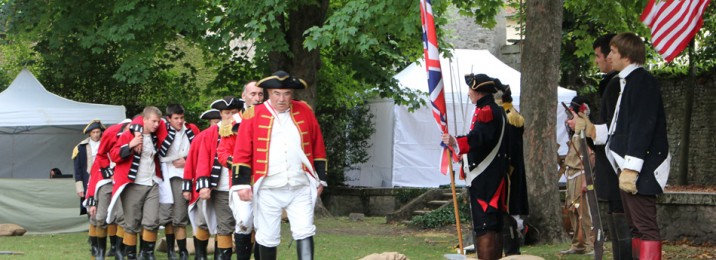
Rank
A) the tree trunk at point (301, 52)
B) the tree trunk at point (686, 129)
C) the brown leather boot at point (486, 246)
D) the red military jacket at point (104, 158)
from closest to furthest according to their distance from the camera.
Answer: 1. the brown leather boot at point (486, 246)
2. the red military jacket at point (104, 158)
3. the tree trunk at point (301, 52)
4. the tree trunk at point (686, 129)

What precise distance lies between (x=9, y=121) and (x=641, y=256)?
14.5 m

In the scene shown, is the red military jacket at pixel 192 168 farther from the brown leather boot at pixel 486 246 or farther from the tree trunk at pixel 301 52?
the tree trunk at pixel 301 52

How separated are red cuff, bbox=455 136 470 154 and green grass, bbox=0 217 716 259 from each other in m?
3.06

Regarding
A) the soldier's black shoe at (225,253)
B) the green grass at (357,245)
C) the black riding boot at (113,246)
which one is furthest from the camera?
the green grass at (357,245)

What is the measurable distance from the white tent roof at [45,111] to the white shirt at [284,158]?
11.6 m

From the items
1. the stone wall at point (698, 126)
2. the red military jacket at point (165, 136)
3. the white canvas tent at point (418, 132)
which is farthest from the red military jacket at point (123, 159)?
the stone wall at point (698, 126)

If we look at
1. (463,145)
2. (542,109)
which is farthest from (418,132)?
(463,145)

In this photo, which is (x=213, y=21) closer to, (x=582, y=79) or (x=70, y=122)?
(x=70, y=122)

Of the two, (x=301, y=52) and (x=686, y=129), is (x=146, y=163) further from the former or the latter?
(x=686, y=129)

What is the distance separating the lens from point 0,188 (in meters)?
19.9

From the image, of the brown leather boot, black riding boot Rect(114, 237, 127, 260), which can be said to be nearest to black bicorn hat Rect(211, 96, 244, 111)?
the brown leather boot

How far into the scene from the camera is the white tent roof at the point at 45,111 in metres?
20.0

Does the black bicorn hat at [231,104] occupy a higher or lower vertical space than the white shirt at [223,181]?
higher

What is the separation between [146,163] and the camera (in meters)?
12.8
